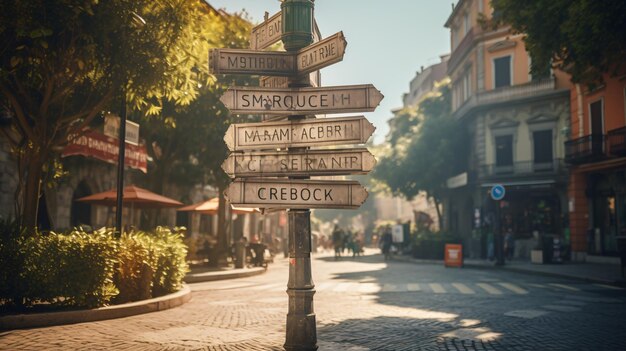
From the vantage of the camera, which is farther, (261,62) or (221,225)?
(221,225)

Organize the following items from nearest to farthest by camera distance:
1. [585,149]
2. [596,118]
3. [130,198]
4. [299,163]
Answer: [299,163] < [130,198] < [585,149] < [596,118]

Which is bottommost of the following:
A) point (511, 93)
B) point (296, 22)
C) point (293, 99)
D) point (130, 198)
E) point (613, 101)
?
point (130, 198)

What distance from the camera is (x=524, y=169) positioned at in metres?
31.0

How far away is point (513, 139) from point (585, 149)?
20.1 feet

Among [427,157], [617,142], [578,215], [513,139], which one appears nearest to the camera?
[617,142]

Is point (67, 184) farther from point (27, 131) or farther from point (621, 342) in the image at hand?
point (621, 342)

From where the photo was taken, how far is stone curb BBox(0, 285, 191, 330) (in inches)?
295

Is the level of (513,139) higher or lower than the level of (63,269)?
higher

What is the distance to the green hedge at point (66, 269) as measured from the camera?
316 inches

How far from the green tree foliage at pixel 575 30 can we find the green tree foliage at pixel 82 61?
28.3 feet

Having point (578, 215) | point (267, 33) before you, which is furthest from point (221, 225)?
point (578, 215)

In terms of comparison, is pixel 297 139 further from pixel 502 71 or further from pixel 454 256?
pixel 502 71

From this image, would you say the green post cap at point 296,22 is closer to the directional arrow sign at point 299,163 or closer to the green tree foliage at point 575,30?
the directional arrow sign at point 299,163

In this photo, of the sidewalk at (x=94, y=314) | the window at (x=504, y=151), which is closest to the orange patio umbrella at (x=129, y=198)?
the sidewalk at (x=94, y=314)
